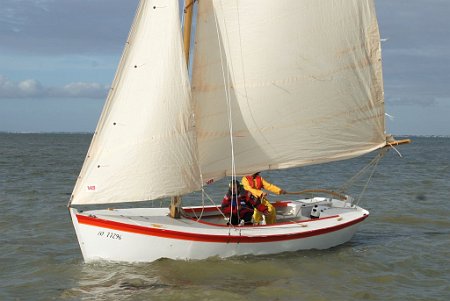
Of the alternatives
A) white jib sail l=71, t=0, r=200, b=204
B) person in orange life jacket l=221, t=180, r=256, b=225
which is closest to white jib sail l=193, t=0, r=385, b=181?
person in orange life jacket l=221, t=180, r=256, b=225

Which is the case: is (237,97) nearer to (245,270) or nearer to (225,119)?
(225,119)

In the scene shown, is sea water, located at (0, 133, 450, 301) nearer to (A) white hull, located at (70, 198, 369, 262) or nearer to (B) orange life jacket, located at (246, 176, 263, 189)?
(A) white hull, located at (70, 198, 369, 262)

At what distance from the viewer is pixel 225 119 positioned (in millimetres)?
13008

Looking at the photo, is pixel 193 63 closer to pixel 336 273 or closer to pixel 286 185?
pixel 336 273

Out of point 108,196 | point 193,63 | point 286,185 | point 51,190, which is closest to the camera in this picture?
point 108,196

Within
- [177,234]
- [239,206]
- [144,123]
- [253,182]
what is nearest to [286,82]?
[253,182]

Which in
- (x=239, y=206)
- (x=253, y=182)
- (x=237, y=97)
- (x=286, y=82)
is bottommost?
(x=239, y=206)

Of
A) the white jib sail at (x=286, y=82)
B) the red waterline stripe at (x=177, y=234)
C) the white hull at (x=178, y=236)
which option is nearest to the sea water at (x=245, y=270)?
the white hull at (x=178, y=236)

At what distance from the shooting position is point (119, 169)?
1123 cm

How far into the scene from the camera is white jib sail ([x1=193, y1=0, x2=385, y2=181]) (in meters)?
12.8

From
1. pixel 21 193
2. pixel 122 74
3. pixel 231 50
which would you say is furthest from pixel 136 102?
pixel 21 193

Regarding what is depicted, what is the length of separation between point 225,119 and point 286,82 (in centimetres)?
178

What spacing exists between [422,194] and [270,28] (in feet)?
52.5

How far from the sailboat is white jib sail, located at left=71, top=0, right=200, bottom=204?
2 centimetres
